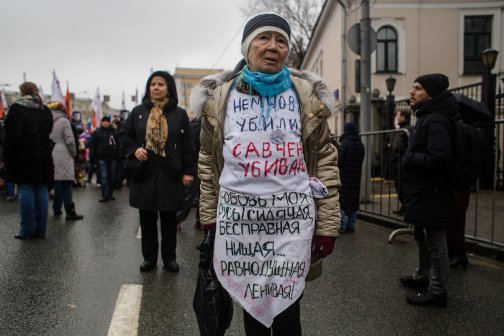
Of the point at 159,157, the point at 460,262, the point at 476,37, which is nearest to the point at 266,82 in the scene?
the point at 159,157

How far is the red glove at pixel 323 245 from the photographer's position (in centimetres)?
218

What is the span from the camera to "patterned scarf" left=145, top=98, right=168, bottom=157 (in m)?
4.39

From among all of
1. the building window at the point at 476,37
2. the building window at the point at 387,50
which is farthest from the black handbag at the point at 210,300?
the building window at the point at 476,37

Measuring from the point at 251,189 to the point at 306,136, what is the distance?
1.25ft

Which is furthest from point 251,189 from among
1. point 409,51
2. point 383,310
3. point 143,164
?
point 409,51

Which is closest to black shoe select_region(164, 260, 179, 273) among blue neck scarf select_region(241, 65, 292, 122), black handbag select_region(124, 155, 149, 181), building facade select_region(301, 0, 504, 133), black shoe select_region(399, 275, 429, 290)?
black handbag select_region(124, 155, 149, 181)

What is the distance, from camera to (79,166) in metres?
14.0

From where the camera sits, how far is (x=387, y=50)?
19.3m

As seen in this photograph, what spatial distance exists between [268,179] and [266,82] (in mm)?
462

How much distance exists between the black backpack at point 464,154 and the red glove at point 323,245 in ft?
6.59

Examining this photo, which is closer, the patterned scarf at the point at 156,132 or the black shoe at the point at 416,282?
the black shoe at the point at 416,282

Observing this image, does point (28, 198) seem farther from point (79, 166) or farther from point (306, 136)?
point (79, 166)

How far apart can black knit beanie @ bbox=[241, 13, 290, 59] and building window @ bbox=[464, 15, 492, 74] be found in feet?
64.7

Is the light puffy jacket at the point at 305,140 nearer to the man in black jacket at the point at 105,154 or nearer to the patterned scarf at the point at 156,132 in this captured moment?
the patterned scarf at the point at 156,132
